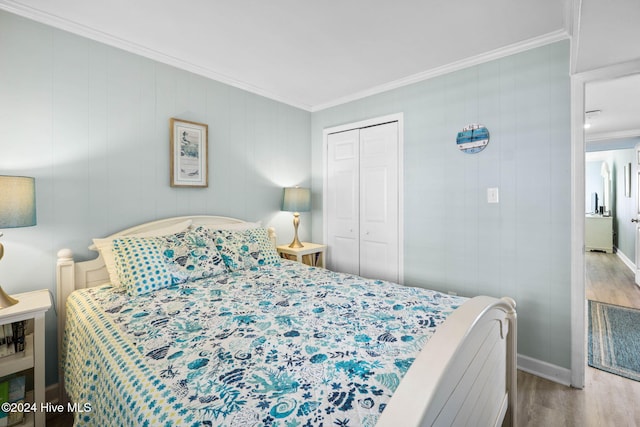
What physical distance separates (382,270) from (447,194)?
106cm

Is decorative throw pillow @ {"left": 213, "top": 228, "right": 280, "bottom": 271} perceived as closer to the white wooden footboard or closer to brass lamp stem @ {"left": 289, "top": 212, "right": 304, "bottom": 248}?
brass lamp stem @ {"left": 289, "top": 212, "right": 304, "bottom": 248}

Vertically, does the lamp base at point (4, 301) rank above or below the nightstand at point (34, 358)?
above

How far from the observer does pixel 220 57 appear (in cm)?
259

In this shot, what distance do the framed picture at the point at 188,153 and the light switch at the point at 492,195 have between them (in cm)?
250

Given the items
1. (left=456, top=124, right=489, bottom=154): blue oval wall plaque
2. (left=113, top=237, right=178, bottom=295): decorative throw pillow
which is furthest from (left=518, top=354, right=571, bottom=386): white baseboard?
(left=113, top=237, right=178, bottom=295): decorative throw pillow

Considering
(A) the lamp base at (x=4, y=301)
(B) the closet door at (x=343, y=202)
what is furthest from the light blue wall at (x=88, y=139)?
(B) the closet door at (x=343, y=202)

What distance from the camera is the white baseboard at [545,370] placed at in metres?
2.20

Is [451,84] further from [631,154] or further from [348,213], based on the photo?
[631,154]

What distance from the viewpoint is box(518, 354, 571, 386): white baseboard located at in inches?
Result: 86.4

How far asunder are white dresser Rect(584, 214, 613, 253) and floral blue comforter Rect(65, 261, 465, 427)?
24.4ft

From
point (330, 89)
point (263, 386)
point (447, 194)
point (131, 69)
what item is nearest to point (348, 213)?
point (447, 194)

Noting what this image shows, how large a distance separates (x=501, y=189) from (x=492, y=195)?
80 millimetres

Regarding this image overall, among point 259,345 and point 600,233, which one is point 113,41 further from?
point 600,233

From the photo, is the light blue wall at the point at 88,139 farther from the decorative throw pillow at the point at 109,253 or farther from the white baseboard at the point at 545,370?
the white baseboard at the point at 545,370
